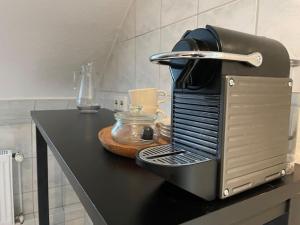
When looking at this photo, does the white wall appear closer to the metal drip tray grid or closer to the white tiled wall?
the white tiled wall

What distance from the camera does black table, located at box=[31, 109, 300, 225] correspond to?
326 mm

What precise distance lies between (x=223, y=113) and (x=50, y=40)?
1.35m

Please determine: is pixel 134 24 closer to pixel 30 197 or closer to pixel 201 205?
pixel 201 205

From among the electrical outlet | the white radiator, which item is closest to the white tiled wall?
the electrical outlet

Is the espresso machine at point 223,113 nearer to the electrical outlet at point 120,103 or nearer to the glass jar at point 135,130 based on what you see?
the glass jar at point 135,130

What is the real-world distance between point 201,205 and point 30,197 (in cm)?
186

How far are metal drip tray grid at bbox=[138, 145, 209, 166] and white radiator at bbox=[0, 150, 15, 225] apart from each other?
153cm

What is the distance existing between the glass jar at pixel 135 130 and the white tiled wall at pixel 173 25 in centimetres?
39

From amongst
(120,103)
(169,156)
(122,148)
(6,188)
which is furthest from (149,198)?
(6,188)

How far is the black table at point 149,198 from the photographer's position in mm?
326

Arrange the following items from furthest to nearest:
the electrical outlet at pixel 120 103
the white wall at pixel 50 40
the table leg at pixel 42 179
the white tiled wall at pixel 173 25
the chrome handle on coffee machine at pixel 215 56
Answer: the electrical outlet at pixel 120 103 → the white wall at pixel 50 40 → the table leg at pixel 42 179 → the white tiled wall at pixel 173 25 → the chrome handle on coffee machine at pixel 215 56

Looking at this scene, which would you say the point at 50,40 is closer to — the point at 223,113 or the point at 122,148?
the point at 122,148

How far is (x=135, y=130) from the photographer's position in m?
0.65

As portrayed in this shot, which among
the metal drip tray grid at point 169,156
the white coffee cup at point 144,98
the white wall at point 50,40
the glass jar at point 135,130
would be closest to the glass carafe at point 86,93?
the white wall at point 50,40
